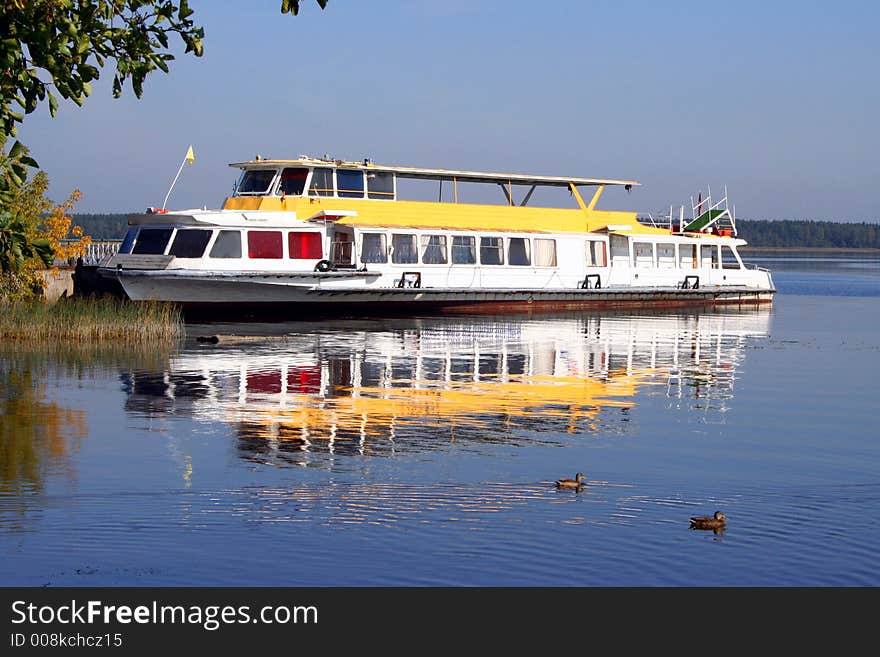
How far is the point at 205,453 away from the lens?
16.6 meters

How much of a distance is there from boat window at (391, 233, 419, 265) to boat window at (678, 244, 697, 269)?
13.7 m

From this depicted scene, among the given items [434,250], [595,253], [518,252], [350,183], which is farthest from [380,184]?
[595,253]

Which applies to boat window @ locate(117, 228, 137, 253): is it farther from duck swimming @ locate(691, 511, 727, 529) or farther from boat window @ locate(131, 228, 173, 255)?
duck swimming @ locate(691, 511, 727, 529)

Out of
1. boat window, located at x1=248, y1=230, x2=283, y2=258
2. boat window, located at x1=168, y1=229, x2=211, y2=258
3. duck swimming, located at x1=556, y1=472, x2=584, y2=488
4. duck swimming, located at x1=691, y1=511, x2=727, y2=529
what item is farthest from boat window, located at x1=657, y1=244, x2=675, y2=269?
duck swimming, located at x1=691, y1=511, x2=727, y2=529

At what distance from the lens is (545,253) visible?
156ft

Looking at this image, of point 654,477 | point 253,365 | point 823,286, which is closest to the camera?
point 654,477

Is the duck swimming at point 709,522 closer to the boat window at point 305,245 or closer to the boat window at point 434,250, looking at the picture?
the boat window at point 305,245

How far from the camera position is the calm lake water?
37.8 feet

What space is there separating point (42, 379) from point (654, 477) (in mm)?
13325

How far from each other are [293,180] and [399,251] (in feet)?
14.3

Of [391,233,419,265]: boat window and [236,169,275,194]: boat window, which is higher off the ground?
[236,169,275,194]: boat window

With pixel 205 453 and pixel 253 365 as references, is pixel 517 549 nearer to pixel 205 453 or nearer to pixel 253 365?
pixel 205 453

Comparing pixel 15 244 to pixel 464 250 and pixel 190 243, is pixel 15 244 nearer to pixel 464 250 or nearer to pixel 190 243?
pixel 190 243

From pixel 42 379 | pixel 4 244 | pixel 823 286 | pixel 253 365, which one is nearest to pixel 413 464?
pixel 4 244
